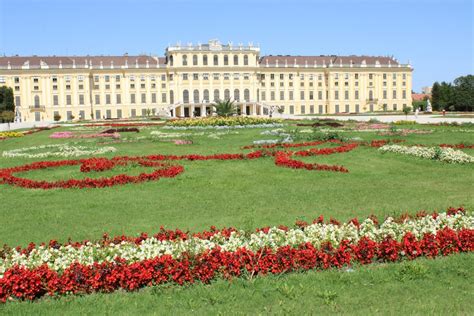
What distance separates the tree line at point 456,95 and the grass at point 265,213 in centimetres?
5255

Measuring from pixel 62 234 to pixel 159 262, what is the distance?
2.68 m

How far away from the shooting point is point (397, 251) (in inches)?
247

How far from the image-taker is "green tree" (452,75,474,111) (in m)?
63.6

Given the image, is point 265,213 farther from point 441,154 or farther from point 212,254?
point 441,154

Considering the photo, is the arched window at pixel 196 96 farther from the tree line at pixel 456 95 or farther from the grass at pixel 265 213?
the grass at pixel 265 213

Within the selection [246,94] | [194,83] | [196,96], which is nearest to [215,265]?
[196,96]

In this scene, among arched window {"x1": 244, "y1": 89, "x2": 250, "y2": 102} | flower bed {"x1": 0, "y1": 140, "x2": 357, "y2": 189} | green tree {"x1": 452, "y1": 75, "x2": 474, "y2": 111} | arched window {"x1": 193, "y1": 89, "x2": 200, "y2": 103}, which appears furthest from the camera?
arched window {"x1": 244, "y1": 89, "x2": 250, "y2": 102}

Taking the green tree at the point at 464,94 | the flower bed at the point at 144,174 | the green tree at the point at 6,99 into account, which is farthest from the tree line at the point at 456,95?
the green tree at the point at 6,99

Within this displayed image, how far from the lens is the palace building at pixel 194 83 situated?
230ft

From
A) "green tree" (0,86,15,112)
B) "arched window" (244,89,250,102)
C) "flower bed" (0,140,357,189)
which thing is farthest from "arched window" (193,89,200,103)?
"flower bed" (0,140,357,189)

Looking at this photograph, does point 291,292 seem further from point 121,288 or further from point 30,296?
point 30,296

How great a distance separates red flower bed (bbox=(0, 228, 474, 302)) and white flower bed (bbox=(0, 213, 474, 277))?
0.21 metres

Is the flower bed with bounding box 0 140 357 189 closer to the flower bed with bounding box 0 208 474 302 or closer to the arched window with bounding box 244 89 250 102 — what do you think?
the flower bed with bounding box 0 208 474 302

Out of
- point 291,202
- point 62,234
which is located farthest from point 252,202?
point 62,234
